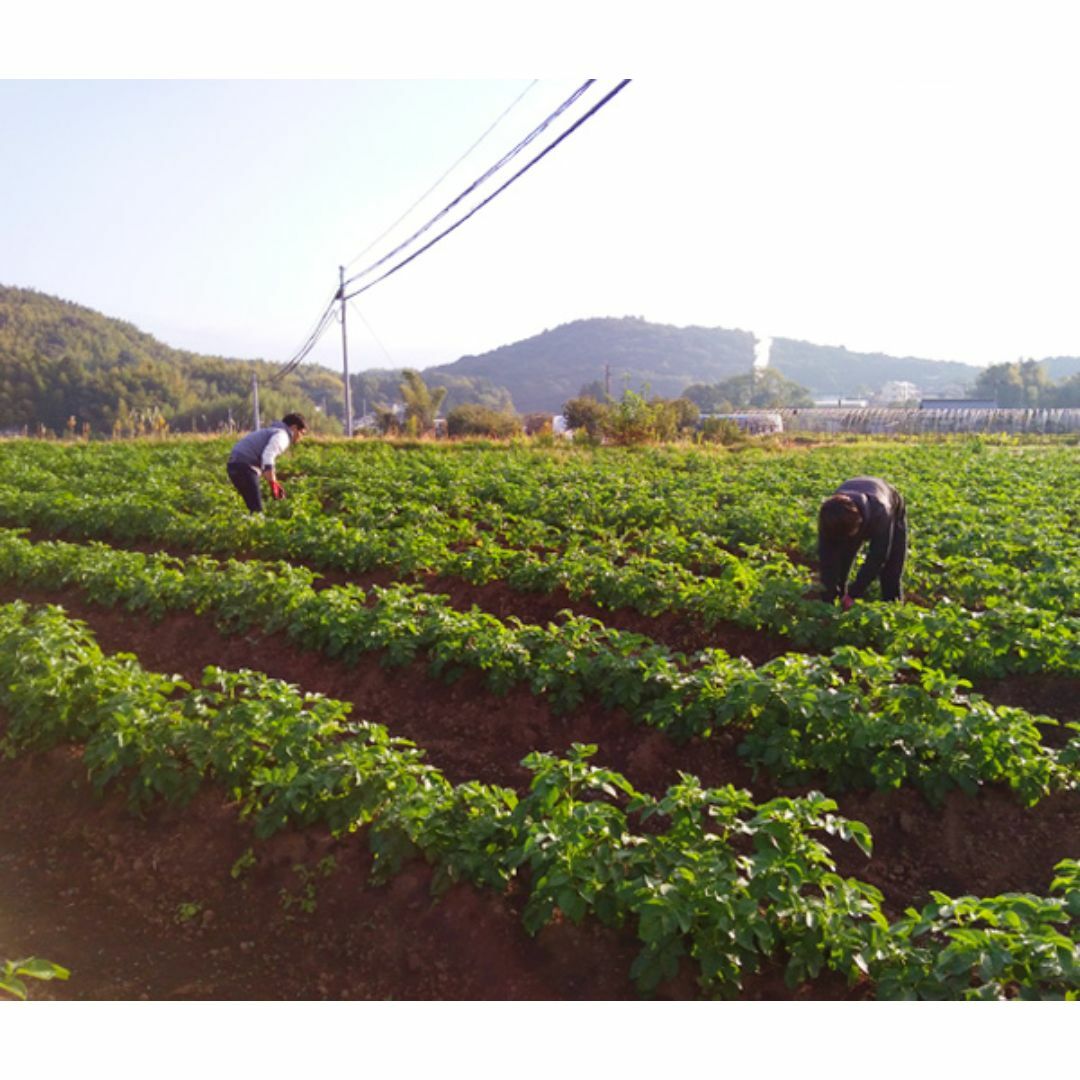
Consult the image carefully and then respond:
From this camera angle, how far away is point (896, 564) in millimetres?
7363

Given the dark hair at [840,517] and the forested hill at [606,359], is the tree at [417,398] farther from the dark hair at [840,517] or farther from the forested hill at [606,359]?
the forested hill at [606,359]

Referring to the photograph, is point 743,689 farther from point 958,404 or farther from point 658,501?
point 958,404

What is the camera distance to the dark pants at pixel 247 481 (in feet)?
36.3

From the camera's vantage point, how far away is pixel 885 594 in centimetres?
739

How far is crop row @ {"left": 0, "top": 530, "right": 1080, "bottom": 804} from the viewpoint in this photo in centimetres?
464

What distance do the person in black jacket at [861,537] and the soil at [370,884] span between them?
1433 mm

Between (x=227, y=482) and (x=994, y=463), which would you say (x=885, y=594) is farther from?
(x=994, y=463)

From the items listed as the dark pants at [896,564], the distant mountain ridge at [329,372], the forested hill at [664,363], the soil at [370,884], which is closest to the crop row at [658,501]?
the dark pants at [896,564]

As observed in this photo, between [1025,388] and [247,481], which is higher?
[1025,388]

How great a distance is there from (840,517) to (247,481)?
305 inches

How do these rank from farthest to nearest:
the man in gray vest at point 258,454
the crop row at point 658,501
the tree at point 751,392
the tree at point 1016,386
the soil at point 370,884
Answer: the tree at point 751,392 < the tree at point 1016,386 < the man in gray vest at point 258,454 < the crop row at point 658,501 < the soil at point 370,884

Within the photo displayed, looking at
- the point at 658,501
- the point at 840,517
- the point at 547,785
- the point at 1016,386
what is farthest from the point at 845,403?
the point at 547,785

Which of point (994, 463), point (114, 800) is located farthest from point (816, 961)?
point (994, 463)

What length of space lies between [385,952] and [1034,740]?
3553 millimetres
